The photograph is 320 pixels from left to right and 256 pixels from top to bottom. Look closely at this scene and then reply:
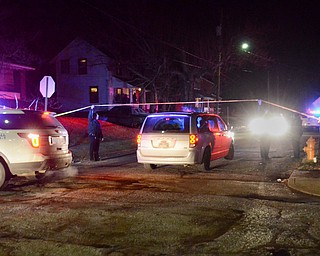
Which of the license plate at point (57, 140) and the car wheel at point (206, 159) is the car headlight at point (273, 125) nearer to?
the car wheel at point (206, 159)

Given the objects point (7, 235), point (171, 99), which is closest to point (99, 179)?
point (7, 235)

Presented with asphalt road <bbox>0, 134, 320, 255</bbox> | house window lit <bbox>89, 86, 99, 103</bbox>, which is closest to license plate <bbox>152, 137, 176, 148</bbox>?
asphalt road <bbox>0, 134, 320, 255</bbox>

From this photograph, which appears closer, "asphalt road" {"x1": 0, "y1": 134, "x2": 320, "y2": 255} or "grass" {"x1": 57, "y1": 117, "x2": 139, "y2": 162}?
"asphalt road" {"x1": 0, "y1": 134, "x2": 320, "y2": 255}

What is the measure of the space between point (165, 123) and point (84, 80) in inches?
1296

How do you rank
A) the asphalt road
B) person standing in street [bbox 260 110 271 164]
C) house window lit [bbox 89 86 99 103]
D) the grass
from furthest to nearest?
house window lit [bbox 89 86 99 103] < the grass < person standing in street [bbox 260 110 271 164] < the asphalt road

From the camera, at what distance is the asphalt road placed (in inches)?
212

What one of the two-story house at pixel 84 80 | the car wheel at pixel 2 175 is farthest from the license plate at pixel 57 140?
the two-story house at pixel 84 80

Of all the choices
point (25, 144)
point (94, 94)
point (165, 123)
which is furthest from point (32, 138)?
point (94, 94)

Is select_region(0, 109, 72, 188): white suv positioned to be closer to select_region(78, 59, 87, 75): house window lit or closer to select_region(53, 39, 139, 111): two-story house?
select_region(53, 39, 139, 111): two-story house

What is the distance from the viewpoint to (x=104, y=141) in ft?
68.9

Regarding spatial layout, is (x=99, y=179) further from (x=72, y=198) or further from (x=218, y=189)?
(x=218, y=189)

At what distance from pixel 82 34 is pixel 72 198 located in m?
32.3

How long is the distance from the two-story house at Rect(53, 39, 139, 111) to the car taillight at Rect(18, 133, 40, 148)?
33497mm

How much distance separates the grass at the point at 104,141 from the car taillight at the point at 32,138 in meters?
5.77
